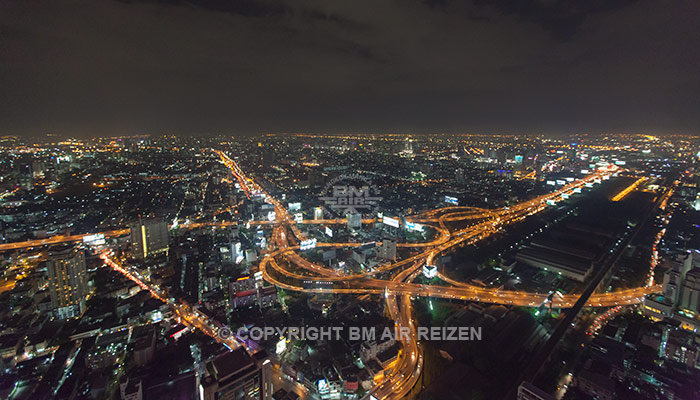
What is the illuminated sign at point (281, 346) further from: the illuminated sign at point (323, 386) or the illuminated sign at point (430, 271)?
the illuminated sign at point (430, 271)

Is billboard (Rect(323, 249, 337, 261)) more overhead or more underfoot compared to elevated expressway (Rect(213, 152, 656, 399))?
more overhead

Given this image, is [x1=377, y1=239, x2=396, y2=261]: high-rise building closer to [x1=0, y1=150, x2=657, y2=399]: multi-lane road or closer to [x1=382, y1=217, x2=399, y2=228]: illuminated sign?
[x1=0, y1=150, x2=657, y2=399]: multi-lane road

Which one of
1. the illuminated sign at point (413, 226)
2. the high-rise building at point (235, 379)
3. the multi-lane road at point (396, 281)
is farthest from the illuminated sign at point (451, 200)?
the high-rise building at point (235, 379)

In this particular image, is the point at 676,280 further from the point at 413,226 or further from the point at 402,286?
the point at 413,226

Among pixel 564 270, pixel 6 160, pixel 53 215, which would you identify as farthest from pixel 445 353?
pixel 6 160

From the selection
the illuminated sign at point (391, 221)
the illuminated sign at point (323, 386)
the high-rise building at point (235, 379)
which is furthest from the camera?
the illuminated sign at point (391, 221)

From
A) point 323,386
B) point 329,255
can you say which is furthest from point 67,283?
point 323,386

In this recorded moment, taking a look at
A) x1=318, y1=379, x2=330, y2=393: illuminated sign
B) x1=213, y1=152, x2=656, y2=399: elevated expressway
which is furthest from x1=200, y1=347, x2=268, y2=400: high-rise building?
x1=213, y1=152, x2=656, y2=399: elevated expressway
